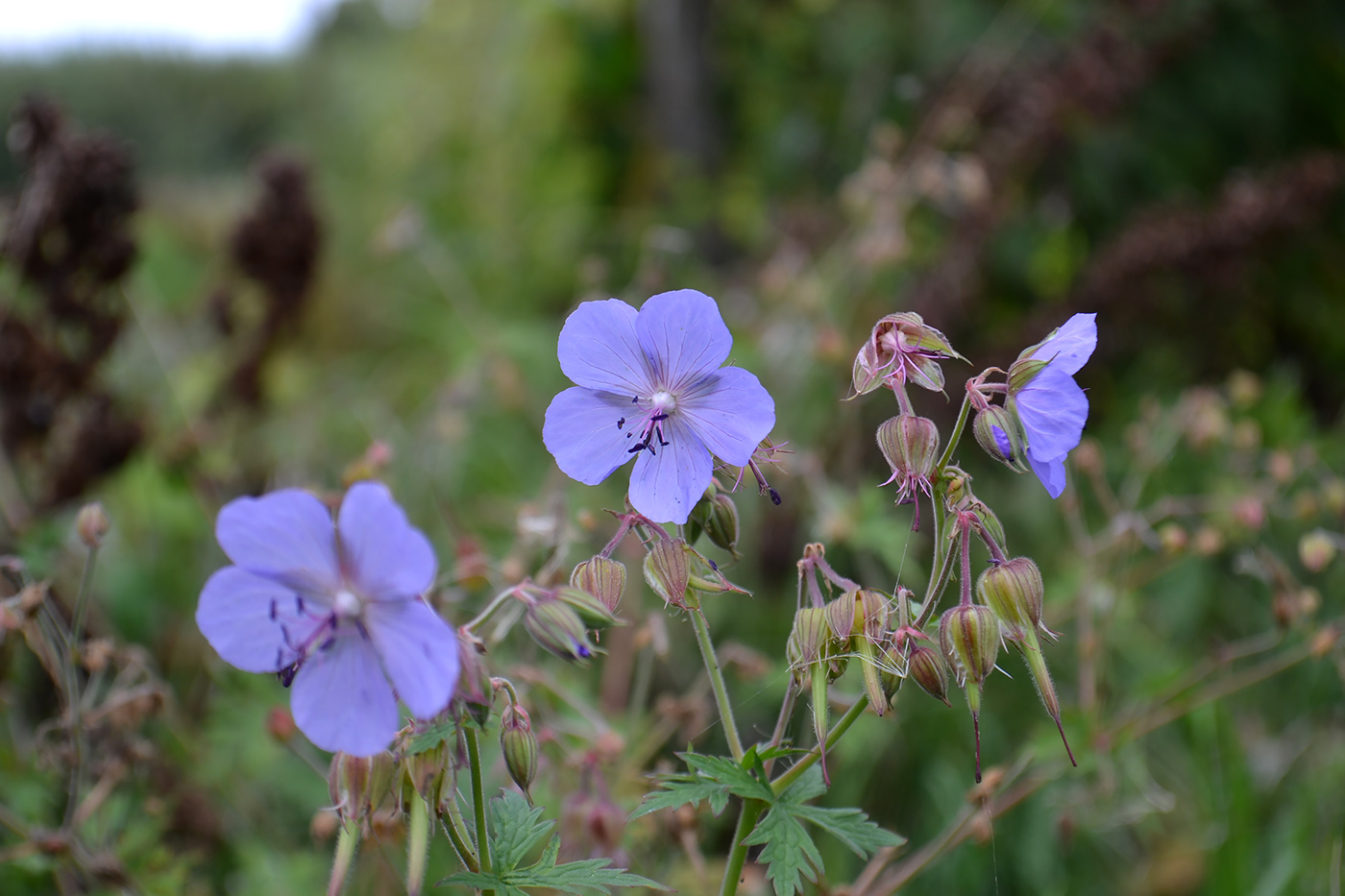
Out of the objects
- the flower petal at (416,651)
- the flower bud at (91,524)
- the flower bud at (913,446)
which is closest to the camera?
the flower petal at (416,651)

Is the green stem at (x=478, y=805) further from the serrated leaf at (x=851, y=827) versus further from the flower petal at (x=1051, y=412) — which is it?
the flower petal at (x=1051, y=412)

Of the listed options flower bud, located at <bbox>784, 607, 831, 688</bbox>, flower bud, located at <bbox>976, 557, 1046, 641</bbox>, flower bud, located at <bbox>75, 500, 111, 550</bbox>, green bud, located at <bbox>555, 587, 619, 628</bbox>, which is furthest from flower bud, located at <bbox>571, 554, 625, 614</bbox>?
flower bud, located at <bbox>75, 500, 111, 550</bbox>

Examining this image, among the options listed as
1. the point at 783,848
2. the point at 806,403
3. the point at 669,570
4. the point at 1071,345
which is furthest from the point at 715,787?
the point at 806,403

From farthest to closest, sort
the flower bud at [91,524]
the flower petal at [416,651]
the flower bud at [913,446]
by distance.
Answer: the flower bud at [91,524] → the flower bud at [913,446] → the flower petal at [416,651]

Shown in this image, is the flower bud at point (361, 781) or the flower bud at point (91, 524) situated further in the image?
the flower bud at point (91, 524)

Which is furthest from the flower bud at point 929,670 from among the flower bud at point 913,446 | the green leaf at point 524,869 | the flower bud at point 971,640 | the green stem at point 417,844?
the green stem at point 417,844

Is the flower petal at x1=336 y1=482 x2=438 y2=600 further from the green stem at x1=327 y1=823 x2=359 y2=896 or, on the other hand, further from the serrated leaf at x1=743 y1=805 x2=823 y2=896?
the serrated leaf at x1=743 y1=805 x2=823 y2=896

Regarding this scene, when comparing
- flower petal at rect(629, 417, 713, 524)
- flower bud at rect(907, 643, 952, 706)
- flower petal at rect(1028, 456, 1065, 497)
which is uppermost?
flower petal at rect(1028, 456, 1065, 497)
